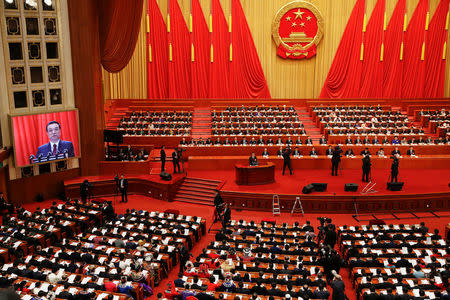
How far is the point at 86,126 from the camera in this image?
18.6 metres

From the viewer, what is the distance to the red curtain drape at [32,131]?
16.6 m

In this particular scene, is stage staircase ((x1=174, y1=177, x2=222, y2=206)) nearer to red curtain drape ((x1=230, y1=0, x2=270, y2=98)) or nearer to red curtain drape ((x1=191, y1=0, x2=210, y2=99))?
red curtain drape ((x1=191, y1=0, x2=210, y2=99))

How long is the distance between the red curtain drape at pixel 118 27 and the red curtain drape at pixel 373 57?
1460 cm

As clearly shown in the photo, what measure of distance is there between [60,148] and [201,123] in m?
8.52

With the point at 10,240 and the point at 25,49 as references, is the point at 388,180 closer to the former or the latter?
→ the point at 10,240

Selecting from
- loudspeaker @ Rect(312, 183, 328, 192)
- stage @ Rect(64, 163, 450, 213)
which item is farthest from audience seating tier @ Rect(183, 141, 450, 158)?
loudspeaker @ Rect(312, 183, 328, 192)

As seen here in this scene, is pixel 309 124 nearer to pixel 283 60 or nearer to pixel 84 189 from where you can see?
pixel 283 60

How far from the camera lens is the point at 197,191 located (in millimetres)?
17938

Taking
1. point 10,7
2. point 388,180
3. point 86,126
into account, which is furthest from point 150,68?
point 388,180

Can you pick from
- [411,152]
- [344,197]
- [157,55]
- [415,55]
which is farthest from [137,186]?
[415,55]

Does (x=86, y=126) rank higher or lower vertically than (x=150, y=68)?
lower

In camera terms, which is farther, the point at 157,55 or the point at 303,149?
the point at 157,55

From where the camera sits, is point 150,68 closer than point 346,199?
No

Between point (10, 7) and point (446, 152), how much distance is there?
19573 mm
